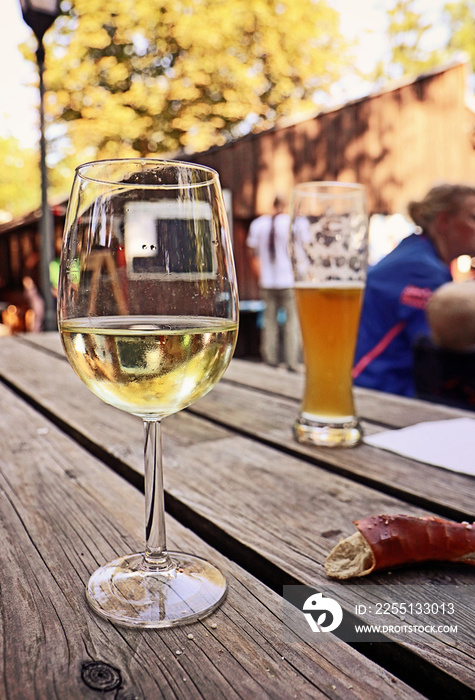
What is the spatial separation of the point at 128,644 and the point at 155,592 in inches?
3.2

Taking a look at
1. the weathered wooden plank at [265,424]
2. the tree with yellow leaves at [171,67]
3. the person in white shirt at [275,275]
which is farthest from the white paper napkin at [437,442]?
the tree with yellow leaves at [171,67]

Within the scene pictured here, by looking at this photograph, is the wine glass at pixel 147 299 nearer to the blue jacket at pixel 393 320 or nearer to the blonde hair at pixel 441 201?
the blue jacket at pixel 393 320

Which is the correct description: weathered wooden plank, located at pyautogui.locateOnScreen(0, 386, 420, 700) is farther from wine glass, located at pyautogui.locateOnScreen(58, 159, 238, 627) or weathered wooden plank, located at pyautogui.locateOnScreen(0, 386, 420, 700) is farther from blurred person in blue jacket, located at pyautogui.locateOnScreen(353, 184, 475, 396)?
→ blurred person in blue jacket, located at pyautogui.locateOnScreen(353, 184, 475, 396)

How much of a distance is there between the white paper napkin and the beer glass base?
30 millimetres

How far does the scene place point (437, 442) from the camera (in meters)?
1.08

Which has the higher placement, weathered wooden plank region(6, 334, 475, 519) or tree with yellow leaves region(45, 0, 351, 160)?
tree with yellow leaves region(45, 0, 351, 160)

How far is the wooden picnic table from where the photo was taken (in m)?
0.46

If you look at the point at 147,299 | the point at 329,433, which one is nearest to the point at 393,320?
the point at 329,433

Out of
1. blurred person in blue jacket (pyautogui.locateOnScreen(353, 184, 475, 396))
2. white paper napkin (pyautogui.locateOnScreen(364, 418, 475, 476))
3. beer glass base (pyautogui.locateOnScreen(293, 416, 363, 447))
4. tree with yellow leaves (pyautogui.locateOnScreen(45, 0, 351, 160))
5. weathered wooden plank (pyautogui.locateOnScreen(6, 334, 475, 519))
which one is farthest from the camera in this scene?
tree with yellow leaves (pyautogui.locateOnScreen(45, 0, 351, 160))

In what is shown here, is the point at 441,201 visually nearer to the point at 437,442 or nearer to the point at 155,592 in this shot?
the point at 437,442

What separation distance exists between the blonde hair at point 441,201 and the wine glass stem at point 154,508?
2.67 metres

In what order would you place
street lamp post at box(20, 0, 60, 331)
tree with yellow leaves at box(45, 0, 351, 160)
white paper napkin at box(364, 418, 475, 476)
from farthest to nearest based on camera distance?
tree with yellow leaves at box(45, 0, 351, 160), street lamp post at box(20, 0, 60, 331), white paper napkin at box(364, 418, 475, 476)

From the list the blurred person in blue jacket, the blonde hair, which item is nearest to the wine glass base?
the blurred person in blue jacket

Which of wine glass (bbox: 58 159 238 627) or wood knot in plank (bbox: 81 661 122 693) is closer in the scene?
wood knot in plank (bbox: 81 661 122 693)
